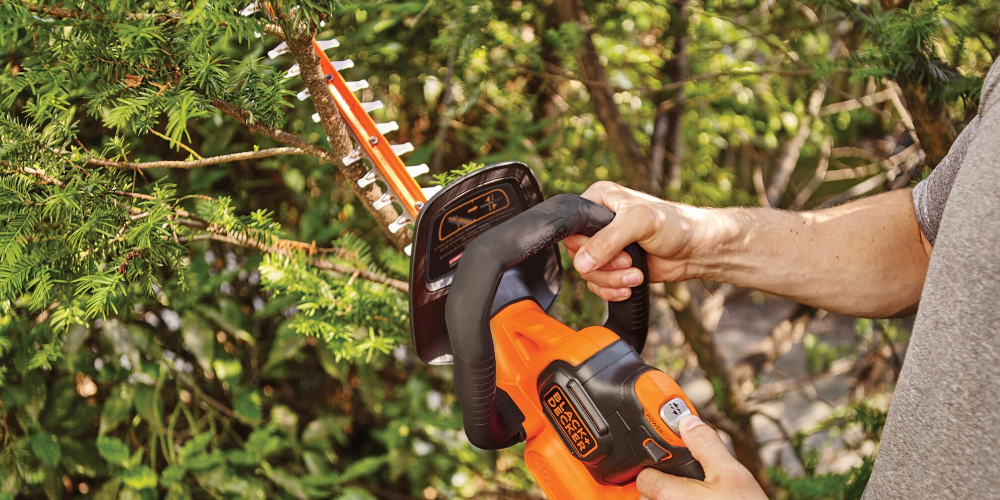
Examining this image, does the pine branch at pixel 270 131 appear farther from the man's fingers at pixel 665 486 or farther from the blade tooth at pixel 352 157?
the man's fingers at pixel 665 486

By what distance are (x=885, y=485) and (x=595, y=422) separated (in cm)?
39

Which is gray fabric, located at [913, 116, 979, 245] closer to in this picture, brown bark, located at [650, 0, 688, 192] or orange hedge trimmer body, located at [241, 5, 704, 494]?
orange hedge trimmer body, located at [241, 5, 704, 494]

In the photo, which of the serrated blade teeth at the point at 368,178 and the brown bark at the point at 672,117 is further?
the brown bark at the point at 672,117

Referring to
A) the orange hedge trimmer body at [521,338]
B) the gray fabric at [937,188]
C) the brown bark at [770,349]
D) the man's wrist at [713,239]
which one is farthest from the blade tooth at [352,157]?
the brown bark at [770,349]

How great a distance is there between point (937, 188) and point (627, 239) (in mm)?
540

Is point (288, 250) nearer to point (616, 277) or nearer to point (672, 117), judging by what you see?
point (616, 277)

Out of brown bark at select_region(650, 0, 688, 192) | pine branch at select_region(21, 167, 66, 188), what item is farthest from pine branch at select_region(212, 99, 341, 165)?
brown bark at select_region(650, 0, 688, 192)

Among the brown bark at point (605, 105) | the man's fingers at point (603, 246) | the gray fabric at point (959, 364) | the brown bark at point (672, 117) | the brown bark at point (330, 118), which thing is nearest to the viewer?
the gray fabric at point (959, 364)

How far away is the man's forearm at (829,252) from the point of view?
123 cm

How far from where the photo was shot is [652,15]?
6.59ft

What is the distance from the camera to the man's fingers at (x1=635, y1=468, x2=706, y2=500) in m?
0.95

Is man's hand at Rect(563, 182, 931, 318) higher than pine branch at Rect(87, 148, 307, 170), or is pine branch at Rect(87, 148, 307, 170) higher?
pine branch at Rect(87, 148, 307, 170)

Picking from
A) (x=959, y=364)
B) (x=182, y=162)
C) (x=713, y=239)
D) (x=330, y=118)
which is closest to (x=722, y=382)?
(x=713, y=239)

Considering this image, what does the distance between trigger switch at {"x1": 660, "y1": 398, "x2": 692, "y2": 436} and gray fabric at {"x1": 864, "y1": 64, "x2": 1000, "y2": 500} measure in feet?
0.87
